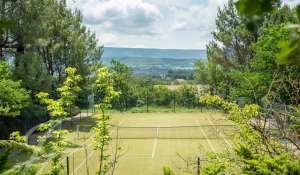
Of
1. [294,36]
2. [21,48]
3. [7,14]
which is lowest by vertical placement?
[294,36]

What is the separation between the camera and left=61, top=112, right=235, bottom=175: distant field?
18.6 metres

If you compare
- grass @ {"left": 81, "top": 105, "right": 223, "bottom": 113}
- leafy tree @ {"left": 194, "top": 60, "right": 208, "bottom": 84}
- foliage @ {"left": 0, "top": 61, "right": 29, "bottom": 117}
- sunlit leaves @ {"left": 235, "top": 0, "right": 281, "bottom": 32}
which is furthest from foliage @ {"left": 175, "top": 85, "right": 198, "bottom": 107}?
sunlit leaves @ {"left": 235, "top": 0, "right": 281, "bottom": 32}

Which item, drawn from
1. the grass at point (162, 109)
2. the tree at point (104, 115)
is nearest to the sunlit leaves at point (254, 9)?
the tree at point (104, 115)

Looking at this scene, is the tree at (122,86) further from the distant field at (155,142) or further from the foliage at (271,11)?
the foliage at (271,11)

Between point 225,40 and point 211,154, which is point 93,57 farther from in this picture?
point 211,154

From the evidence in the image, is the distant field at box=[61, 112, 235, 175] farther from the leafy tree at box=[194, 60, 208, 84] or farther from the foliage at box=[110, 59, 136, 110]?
the leafy tree at box=[194, 60, 208, 84]

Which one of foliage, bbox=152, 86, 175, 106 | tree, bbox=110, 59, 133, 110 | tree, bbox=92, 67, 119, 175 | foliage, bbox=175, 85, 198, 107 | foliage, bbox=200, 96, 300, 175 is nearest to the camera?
foliage, bbox=200, 96, 300, 175

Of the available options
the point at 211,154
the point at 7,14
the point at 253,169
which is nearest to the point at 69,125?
the point at 7,14

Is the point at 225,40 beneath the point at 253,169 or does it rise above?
above

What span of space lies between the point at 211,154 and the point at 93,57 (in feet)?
94.3

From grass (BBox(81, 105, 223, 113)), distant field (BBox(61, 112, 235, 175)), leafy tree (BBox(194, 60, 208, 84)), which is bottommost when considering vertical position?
distant field (BBox(61, 112, 235, 175))

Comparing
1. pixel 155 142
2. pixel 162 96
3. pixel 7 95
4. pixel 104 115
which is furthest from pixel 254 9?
pixel 162 96

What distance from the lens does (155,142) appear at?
24328mm

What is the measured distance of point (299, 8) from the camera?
0.74 m
